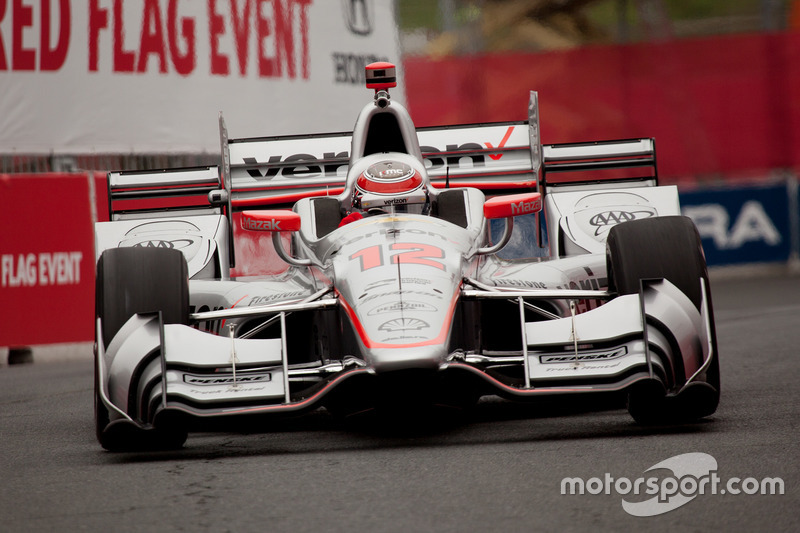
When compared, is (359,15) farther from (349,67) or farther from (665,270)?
(665,270)

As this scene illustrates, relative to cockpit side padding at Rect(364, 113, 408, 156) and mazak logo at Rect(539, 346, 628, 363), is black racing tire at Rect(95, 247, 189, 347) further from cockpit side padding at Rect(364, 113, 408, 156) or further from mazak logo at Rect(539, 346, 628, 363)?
cockpit side padding at Rect(364, 113, 408, 156)

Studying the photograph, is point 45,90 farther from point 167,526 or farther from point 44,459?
point 167,526

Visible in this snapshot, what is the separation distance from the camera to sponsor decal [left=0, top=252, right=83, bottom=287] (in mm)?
11180

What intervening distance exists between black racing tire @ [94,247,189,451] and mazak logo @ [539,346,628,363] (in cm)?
165

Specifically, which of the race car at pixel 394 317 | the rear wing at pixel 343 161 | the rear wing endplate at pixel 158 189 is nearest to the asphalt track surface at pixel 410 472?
the race car at pixel 394 317

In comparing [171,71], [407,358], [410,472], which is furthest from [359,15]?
[410,472]

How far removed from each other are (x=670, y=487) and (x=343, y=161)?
459 cm

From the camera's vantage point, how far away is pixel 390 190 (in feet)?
21.8

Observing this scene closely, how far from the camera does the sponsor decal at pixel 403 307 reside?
5.46 m

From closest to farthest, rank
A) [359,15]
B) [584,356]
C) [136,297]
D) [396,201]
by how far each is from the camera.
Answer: [584,356] → [136,297] → [396,201] → [359,15]

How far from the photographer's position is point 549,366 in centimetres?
550

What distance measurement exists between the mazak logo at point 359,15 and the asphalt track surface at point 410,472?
8957 millimetres

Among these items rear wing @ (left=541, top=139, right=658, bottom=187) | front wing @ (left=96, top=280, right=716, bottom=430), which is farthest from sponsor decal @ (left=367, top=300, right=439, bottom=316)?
rear wing @ (left=541, top=139, right=658, bottom=187)

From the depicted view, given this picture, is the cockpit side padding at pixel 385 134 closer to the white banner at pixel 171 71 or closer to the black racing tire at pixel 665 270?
the black racing tire at pixel 665 270
